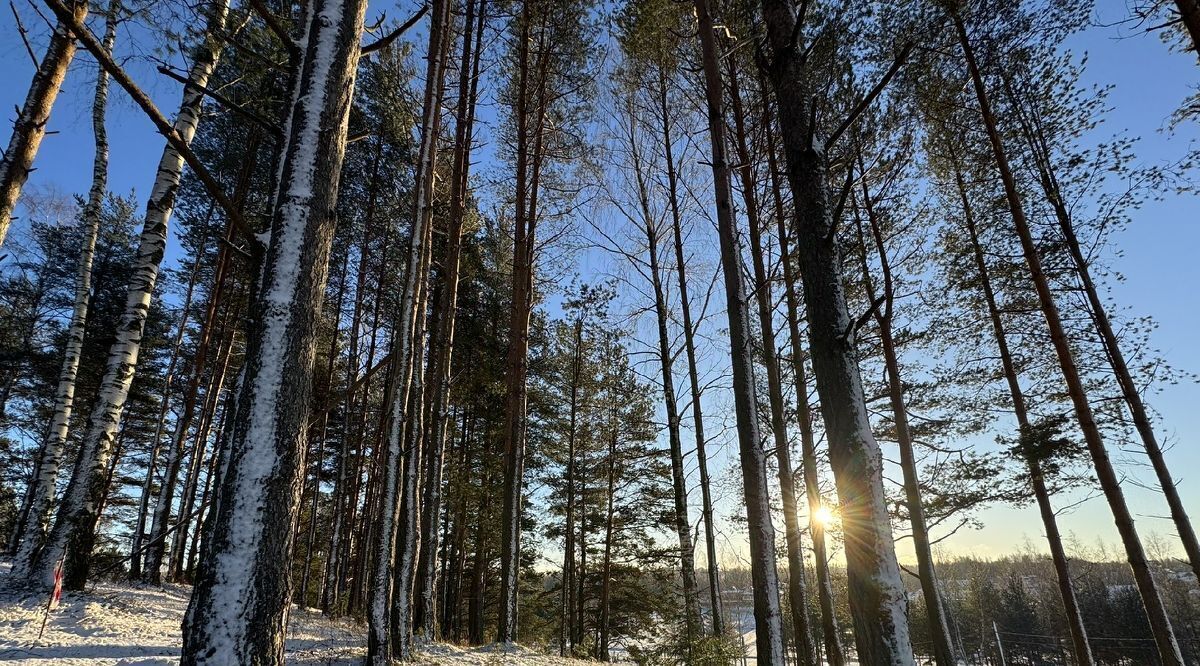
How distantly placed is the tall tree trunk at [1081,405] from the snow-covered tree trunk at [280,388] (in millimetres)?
9763

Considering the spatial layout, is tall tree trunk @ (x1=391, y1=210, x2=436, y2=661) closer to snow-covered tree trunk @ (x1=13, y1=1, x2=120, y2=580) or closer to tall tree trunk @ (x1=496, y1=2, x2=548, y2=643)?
tall tree trunk @ (x1=496, y1=2, x2=548, y2=643)

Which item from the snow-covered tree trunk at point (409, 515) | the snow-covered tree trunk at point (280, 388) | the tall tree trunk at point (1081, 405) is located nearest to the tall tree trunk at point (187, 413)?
the snow-covered tree trunk at point (409, 515)

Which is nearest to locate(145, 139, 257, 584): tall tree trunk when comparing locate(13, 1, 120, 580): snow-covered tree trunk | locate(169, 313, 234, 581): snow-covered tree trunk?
locate(169, 313, 234, 581): snow-covered tree trunk

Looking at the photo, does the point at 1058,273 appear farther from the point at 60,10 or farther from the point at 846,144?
the point at 60,10

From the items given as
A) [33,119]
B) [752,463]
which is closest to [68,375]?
[33,119]

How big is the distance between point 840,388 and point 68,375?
379 inches

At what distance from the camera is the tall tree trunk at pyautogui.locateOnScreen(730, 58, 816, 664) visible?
7.75m

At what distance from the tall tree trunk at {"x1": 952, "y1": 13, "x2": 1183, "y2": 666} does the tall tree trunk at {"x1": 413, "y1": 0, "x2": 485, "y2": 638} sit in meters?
8.23

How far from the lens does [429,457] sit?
8898 millimetres

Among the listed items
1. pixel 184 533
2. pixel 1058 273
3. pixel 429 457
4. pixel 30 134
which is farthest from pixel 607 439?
pixel 30 134

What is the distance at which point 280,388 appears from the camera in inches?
98.1

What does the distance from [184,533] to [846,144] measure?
69.1ft

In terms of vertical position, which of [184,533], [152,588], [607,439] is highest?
[607,439]

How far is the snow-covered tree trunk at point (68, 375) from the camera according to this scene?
5.86 metres
